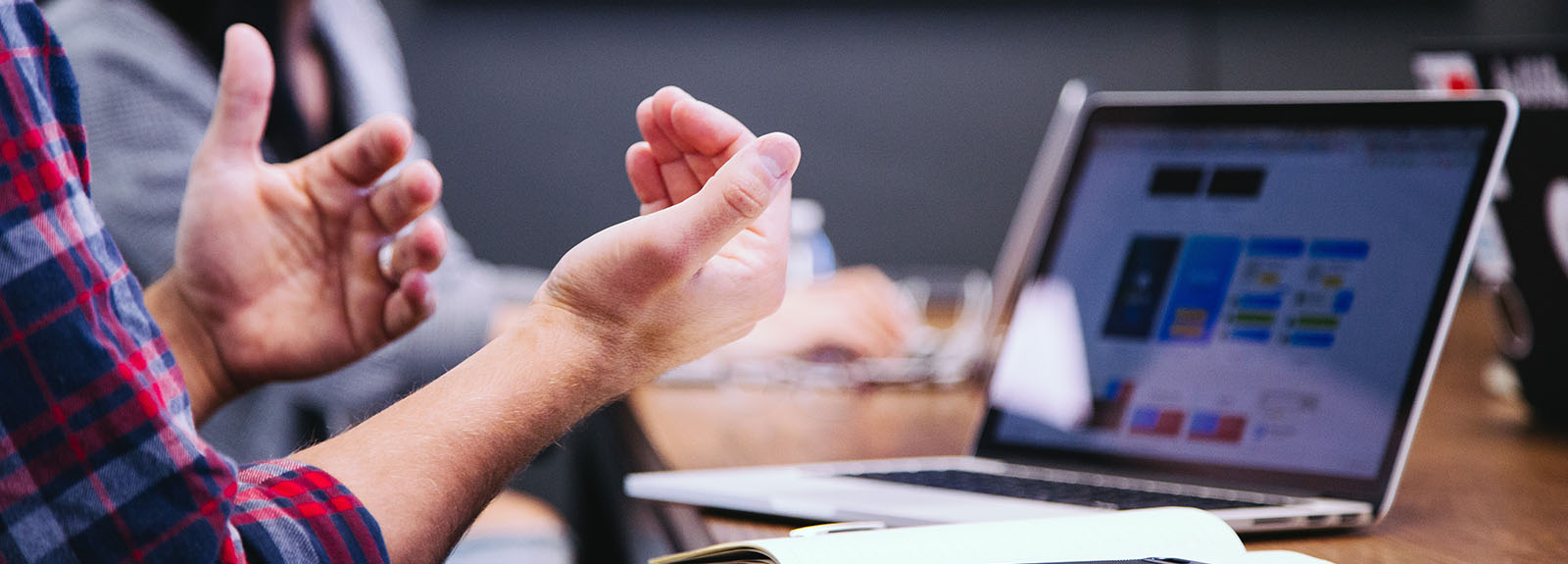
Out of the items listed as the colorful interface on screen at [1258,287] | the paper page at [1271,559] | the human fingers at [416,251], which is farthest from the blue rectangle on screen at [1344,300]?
the human fingers at [416,251]

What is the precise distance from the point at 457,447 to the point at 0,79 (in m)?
0.23

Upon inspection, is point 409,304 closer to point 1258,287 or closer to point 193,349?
point 193,349

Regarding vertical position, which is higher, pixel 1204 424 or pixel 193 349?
Result: pixel 1204 424

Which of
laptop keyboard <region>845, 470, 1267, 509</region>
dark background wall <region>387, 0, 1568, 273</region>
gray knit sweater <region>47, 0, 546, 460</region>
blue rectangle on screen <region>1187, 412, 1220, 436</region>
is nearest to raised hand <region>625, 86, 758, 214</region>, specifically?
laptop keyboard <region>845, 470, 1267, 509</region>

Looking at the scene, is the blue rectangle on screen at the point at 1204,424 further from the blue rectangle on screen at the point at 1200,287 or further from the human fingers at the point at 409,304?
the human fingers at the point at 409,304

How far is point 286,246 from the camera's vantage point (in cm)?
86

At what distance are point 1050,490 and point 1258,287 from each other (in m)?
0.18

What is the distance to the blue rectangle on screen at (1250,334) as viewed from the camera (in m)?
0.74

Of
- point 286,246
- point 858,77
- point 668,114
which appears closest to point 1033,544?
point 668,114

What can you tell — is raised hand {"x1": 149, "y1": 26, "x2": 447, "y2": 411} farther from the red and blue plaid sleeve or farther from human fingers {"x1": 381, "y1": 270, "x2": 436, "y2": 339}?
the red and blue plaid sleeve

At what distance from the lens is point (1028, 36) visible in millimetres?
2518

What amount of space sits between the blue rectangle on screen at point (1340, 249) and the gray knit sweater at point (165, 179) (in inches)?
38.0

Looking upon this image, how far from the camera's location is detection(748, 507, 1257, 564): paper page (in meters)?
0.47

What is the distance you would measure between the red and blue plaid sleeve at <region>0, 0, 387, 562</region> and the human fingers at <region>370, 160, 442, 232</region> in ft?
1.04
